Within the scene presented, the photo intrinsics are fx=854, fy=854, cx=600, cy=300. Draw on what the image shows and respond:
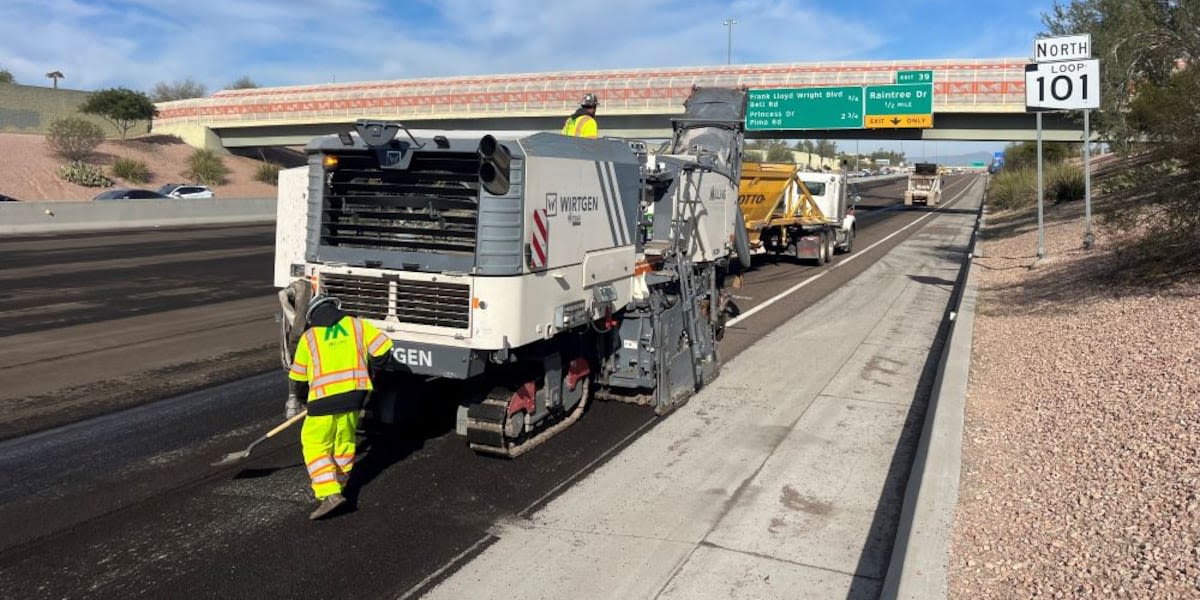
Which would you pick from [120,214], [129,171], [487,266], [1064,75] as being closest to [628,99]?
[120,214]

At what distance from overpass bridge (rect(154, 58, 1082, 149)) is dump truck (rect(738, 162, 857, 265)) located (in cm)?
1771

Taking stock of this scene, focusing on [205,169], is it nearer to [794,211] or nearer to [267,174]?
[267,174]

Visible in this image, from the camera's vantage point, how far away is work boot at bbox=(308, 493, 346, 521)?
5681 millimetres

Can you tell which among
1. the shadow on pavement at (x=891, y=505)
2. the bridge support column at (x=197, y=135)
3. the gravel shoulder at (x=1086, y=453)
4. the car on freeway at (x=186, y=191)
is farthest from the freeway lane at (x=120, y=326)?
the bridge support column at (x=197, y=135)

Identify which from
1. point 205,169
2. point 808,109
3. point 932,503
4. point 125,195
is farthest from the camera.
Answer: point 205,169

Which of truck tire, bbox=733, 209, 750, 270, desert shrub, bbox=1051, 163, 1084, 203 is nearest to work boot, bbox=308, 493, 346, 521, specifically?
truck tire, bbox=733, 209, 750, 270

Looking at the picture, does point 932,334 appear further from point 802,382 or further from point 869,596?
point 869,596

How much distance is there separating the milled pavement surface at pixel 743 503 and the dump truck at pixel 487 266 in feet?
2.83

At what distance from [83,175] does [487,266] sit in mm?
47505

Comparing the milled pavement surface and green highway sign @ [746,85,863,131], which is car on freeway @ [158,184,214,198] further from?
the milled pavement surface

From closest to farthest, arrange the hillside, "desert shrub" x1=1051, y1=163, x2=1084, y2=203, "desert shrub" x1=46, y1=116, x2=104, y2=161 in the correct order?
"desert shrub" x1=1051, y1=163, x2=1084, y2=203
the hillside
"desert shrub" x1=46, y1=116, x2=104, y2=161

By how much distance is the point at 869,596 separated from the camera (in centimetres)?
472

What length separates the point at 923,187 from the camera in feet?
183

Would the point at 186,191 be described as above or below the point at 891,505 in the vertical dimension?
above
